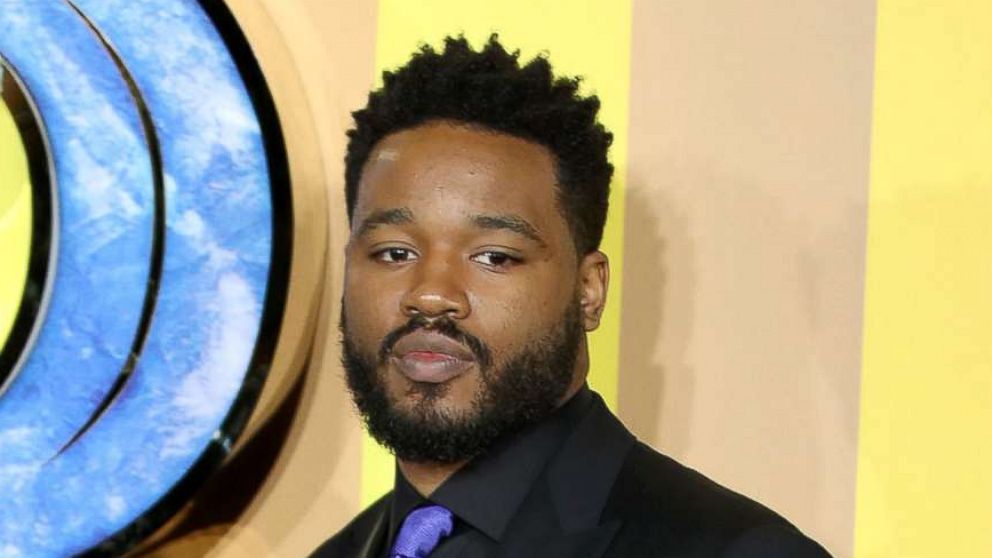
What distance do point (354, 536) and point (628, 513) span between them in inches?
14.6

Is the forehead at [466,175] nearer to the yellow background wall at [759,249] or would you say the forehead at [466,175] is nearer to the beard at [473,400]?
the beard at [473,400]

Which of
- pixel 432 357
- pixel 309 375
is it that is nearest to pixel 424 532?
pixel 432 357

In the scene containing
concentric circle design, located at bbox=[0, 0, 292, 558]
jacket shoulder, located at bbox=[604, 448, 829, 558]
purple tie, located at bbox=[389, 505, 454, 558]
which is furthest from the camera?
concentric circle design, located at bbox=[0, 0, 292, 558]

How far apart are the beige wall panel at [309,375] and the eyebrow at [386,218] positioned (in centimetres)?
39

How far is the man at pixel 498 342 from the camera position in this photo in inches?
51.0

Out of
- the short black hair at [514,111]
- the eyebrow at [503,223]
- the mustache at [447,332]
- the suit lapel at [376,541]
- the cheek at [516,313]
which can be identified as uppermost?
the short black hair at [514,111]

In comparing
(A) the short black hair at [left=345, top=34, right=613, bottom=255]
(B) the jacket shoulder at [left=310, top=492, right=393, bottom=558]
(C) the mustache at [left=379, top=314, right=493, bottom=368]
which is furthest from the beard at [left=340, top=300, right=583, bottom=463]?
(B) the jacket shoulder at [left=310, top=492, right=393, bottom=558]

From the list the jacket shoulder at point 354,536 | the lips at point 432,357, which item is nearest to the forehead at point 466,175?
the lips at point 432,357

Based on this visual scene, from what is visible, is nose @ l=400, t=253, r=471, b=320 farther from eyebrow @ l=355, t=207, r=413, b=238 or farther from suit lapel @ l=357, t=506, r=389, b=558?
suit lapel @ l=357, t=506, r=389, b=558

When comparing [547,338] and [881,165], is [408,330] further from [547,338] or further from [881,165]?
[881,165]

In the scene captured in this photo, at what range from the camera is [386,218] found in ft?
4.40

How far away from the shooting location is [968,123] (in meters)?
1.71

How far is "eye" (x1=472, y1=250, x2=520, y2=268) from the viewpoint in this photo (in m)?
1.32

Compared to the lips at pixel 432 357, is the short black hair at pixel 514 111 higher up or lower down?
higher up
